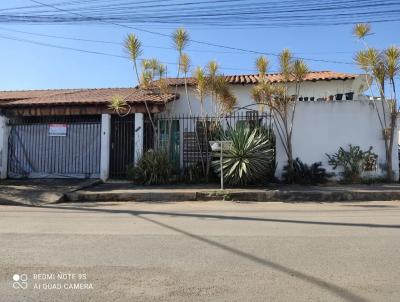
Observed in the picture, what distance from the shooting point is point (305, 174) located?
52.1 ft

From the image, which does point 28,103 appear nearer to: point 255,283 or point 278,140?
point 278,140

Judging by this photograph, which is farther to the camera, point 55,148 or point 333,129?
point 55,148

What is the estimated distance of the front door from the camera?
1742 cm

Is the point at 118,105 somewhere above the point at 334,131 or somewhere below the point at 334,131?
above

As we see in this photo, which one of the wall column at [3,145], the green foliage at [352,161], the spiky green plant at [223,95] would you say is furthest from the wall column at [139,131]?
the green foliage at [352,161]

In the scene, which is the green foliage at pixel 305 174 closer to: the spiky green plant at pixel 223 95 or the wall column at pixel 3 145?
the spiky green plant at pixel 223 95

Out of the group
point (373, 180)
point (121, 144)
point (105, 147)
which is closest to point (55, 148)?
point (105, 147)

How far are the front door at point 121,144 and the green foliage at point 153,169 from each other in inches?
67.9

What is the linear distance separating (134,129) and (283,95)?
5.50 m

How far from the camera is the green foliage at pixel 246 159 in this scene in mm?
14297

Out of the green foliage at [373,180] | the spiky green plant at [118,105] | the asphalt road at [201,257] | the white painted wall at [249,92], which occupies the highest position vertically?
the white painted wall at [249,92]

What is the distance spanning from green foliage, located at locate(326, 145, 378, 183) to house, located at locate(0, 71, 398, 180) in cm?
22

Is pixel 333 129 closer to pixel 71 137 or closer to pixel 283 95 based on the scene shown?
pixel 283 95

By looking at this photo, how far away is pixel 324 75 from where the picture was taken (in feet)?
65.4
